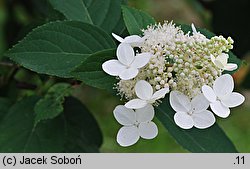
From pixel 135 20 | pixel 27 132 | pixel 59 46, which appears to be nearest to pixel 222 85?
pixel 135 20

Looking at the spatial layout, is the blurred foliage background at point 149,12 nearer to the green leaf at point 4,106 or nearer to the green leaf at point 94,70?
the green leaf at point 4,106

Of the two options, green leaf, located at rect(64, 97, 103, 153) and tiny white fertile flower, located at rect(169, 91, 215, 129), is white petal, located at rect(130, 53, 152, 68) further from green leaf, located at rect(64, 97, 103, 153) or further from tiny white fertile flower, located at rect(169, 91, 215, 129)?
green leaf, located at rect(64, 97, 103, 153)

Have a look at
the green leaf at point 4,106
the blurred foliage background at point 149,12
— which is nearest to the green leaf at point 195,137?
the blurred foliage background at point 149,12

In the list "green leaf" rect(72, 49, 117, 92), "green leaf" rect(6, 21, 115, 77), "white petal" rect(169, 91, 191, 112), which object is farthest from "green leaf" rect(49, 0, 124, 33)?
"white petal" rect(169, 91, 191, 112)

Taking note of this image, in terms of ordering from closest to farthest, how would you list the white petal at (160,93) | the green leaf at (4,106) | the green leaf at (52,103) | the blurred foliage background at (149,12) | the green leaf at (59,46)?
the white petal at (160,93) < the green leaf at (59,46) < the green leaf at (52,103) < the green leaf at (4,106) < the blurred foliage background at (149,12)

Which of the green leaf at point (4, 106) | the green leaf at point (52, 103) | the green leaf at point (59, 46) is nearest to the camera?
the green leaf at point (59, 46)

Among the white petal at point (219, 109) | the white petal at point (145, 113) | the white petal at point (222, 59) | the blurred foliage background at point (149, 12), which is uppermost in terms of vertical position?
the white petal at point (222, 59)

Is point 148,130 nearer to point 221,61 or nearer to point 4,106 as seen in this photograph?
point 221,61
